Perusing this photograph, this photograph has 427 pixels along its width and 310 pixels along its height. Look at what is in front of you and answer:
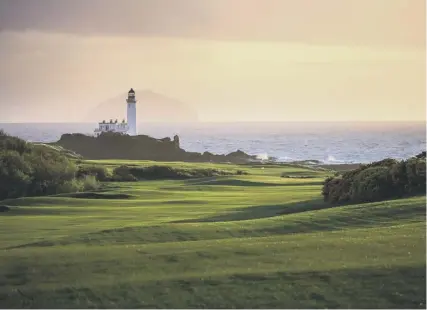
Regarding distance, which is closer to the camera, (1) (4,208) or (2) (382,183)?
(2) (382,183)

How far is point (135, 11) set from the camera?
40250 millimetres

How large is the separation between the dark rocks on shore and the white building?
8715 millimetres

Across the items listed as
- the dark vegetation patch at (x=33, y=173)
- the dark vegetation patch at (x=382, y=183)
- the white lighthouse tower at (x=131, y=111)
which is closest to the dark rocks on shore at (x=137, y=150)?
the white lighthouse tower at (x=131, y=111)

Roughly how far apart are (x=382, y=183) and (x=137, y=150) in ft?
216

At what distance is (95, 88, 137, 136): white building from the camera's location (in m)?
104

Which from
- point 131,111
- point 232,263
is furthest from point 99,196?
point 131,111

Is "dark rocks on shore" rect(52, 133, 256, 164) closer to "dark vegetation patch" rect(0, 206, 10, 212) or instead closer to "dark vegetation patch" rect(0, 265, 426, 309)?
"dark vegetation patch" rect(0, 206, 10, 212)

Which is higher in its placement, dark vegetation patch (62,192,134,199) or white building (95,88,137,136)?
white building (95,88,137,136)

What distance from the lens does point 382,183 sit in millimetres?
26641

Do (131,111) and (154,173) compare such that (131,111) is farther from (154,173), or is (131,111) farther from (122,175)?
(122,175)

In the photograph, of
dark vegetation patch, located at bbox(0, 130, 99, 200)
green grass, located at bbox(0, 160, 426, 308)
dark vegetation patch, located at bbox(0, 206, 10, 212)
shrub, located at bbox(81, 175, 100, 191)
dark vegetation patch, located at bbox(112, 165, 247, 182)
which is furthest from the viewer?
dark vegetation patch, located at bbox(112, 165, 247, 182)

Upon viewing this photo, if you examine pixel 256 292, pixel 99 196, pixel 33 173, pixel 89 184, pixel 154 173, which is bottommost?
pixel 256 292

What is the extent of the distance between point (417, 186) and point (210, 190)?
18.6 meters

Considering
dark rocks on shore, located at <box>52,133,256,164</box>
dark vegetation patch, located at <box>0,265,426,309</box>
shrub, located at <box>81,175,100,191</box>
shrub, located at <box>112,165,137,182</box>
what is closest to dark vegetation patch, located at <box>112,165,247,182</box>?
shrub, located at <box>112,165,137,182</box>
